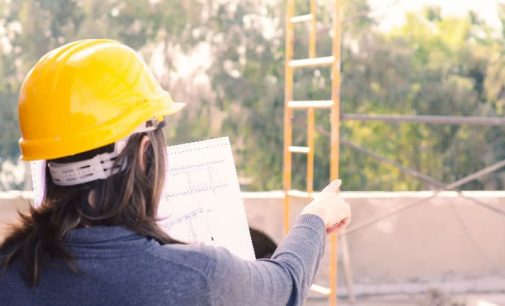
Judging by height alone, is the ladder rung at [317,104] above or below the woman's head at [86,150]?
below

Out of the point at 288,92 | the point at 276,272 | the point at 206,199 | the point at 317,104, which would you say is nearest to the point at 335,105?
the point at 317,104

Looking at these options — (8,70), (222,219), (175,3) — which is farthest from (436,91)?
(222,219)

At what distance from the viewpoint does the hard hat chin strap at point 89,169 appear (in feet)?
3.86

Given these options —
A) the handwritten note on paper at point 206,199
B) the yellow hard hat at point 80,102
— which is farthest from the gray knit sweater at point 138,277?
the handwritten note on paper at point 206,199

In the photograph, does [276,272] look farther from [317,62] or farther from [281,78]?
[281,78]

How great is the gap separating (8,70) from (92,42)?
41.4 ft

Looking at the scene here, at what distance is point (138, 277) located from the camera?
3.76ft

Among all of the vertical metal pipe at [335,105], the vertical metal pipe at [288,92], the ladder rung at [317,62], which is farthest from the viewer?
the vertical metal pipe at [288,92]

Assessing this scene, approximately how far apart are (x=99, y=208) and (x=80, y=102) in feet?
0.43

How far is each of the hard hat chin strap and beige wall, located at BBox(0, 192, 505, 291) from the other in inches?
253

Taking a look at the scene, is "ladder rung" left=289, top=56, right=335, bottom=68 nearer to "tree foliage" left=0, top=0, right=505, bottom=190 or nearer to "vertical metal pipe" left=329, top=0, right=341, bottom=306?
"vertical metal pipe" left=329, top=0, right=341, bottom=306

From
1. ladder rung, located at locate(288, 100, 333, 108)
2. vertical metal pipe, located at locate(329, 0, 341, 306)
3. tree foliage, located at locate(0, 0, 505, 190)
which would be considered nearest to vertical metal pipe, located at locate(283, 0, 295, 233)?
ladder rung, located at locate(288, 100, 333, 108)

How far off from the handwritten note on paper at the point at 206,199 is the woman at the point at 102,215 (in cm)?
30

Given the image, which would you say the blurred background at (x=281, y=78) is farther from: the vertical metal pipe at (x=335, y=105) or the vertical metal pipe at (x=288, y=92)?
the vertical metal pipe at (x=335, y=105)
